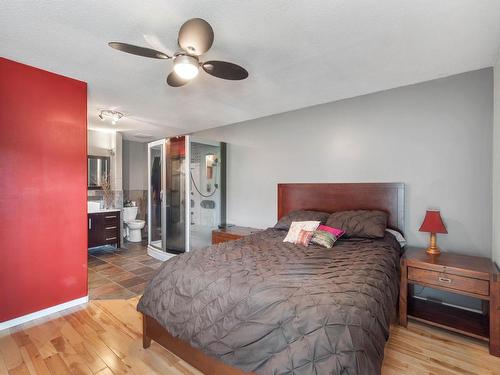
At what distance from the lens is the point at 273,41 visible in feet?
6.56

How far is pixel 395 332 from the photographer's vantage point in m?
2.26

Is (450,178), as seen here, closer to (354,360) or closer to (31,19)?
(354,360)

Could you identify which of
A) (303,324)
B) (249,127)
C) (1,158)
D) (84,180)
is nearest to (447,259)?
(303,324)

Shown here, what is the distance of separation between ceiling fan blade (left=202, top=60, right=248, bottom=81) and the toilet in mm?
4468

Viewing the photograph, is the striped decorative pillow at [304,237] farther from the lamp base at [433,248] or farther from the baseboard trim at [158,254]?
the baseboard trim at [158,254]

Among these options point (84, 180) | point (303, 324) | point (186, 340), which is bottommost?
point (186, 340)

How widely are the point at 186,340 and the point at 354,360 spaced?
1029 mm

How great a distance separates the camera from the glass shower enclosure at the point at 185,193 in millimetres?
4309

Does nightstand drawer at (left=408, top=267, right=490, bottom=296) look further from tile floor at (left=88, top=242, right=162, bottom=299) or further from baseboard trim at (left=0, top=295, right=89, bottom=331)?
baseboard trim at (left=0, top=295, right=89, bottom=331)

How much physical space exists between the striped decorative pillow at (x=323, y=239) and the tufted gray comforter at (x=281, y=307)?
257mm

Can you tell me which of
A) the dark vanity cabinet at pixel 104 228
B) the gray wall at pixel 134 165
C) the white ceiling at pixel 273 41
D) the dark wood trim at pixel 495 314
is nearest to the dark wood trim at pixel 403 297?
the dark wood trim at pixel 495 314

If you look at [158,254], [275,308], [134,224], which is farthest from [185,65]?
[134,224]

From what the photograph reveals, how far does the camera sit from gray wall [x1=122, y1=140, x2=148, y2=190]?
5977 mm

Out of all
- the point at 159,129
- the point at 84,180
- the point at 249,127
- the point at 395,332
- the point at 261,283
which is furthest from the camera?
the point at 159,129
